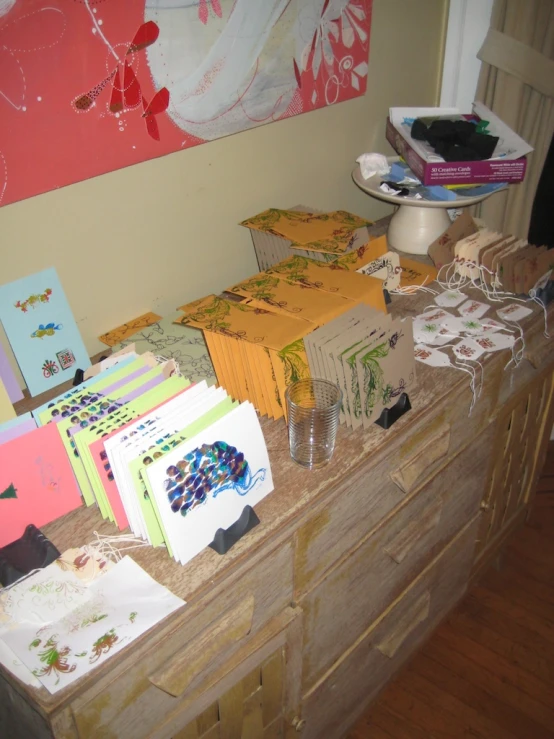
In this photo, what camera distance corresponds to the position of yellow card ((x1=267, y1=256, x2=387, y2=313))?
1.36 m

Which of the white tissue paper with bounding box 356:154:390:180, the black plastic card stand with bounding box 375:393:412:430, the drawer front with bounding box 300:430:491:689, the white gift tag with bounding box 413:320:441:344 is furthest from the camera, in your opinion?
the white tissue paper with bounding box 356:154:390:180

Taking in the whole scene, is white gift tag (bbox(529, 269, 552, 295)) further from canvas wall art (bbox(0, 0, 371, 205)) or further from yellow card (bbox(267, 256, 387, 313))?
canvas wall art (bbox(0, 0, 371, 205))

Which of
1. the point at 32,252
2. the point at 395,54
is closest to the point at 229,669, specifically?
the point at 32,252

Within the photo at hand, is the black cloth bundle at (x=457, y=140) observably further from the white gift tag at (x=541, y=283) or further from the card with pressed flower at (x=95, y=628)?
the card with pressed flower at (x=95, y=628)

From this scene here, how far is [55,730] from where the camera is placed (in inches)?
33.5

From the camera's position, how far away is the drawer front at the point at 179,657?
92 cm

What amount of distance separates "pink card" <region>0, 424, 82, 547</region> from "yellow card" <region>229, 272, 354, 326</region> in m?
0.50

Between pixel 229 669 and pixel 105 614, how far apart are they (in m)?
0.32

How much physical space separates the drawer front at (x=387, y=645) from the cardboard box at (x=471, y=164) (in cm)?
97

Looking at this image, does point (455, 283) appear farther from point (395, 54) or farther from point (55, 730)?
point (55, 730)

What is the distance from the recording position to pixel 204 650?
1041 millimetres

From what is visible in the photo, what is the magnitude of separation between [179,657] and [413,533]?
0.73 meters

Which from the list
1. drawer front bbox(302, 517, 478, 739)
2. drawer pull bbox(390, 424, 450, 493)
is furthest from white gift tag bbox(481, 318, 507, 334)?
drawer front bbox(302, 517, 478, 739)

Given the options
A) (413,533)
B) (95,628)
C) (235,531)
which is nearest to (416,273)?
(413,533)
